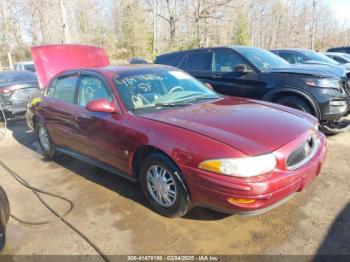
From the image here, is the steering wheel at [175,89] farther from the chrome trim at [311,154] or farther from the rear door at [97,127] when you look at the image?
the chrome trim at [311,154]

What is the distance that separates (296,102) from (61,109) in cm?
391

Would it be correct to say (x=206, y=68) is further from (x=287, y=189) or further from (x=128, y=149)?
(x=287, y=189)

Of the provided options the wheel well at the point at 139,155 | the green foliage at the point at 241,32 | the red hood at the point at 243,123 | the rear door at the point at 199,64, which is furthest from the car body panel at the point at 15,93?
the green foliage at the point at 241,32

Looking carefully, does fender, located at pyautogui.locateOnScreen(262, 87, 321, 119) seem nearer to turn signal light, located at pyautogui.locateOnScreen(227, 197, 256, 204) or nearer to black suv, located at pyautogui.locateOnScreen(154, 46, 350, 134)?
black suv, located at pyautogui.locateOnScreen(154, 46, 350, 134)

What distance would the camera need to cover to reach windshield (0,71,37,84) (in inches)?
348

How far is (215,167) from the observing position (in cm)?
269

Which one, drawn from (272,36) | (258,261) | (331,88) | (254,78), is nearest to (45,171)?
(258,261)

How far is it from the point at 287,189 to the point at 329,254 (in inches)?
25.1

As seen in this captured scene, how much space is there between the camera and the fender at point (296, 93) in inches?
206

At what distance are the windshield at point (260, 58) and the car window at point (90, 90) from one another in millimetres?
3286

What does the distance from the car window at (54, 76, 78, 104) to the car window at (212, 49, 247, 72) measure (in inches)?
123

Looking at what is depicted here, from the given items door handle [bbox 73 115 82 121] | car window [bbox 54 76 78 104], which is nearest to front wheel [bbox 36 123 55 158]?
car window [bbox 54 76 78 104]

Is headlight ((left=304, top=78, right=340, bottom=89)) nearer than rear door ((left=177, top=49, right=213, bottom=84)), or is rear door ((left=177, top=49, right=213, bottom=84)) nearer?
headlight ((left=304, top=78, right=340, bottom=89))

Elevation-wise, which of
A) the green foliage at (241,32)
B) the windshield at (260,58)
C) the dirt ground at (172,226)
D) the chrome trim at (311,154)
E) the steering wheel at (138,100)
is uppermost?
the green foliage at (241,32)
